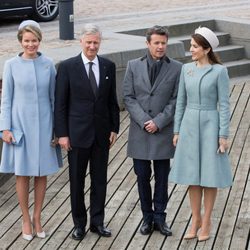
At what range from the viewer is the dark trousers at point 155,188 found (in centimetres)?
820

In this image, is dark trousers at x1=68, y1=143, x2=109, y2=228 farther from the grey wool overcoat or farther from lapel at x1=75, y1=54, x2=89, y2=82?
lapel at x1=75, y1=54, x2=89, y2=82

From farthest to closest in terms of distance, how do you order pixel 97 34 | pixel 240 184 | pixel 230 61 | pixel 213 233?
pixel 230 61
pixel 240 184
pixel 213 233
pixel 97 34

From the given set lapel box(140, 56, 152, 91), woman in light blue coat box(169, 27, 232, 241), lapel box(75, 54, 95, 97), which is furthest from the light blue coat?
lapel box(75, 54, 95, 97)

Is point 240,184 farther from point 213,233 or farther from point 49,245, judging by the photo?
point 49,245

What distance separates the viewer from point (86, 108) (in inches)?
312

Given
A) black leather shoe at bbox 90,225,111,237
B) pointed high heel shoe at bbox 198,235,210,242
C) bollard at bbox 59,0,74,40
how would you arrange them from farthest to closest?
bollard at bbox 59,0,74,40 → black leather shoe at bbox 90,225,111,237 → pointed high heel shoe at bbox 198,235,210,242

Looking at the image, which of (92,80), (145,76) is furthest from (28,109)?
(145,76)

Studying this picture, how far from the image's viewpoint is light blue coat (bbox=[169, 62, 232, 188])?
7.77 m

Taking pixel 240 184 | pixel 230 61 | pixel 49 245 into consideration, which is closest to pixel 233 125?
pixel 240 184

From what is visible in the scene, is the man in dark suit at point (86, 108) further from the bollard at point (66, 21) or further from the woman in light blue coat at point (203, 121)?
the bollard at point (66, 21)

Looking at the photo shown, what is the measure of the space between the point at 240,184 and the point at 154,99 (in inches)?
79.8

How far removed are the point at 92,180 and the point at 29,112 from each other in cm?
83

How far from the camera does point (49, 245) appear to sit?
812 centimetres

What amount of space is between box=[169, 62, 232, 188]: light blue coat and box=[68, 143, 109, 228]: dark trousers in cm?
64
